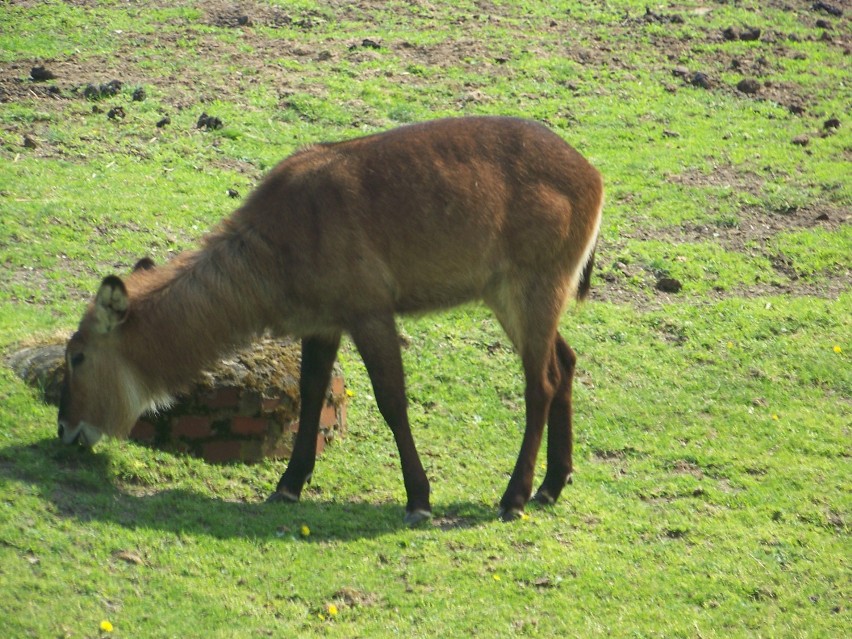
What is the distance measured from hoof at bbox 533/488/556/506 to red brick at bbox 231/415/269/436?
1606 mm

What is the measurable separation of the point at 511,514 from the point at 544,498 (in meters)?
0.36

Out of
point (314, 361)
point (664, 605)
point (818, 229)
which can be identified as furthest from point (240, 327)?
point (818, 229)

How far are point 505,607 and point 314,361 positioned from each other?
1.87 metres

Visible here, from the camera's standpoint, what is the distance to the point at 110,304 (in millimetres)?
6121

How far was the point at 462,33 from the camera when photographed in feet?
47.8

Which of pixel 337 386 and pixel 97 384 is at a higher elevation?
pixel 97 384

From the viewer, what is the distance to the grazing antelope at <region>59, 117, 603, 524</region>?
6.30 metres

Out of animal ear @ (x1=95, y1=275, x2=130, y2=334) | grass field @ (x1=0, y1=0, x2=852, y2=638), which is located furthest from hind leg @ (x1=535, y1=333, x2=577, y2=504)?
animal ear @ (x1=95, y1=275, x2=130, y2=334)

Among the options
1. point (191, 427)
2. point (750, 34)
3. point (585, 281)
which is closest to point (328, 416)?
point (191, 427)

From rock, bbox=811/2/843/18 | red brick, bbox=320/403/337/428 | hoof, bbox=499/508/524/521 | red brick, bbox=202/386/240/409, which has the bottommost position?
hoof, bbox=499/508/524/521

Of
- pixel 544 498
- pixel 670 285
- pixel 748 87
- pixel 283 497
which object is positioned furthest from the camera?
pixel 748 87

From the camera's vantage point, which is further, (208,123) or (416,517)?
(208,123)

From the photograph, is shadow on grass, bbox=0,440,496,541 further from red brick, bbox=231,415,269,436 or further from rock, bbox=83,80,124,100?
rock, bbox=83,80,124,100

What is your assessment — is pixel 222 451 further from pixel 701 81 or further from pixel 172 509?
pixel 701 81
